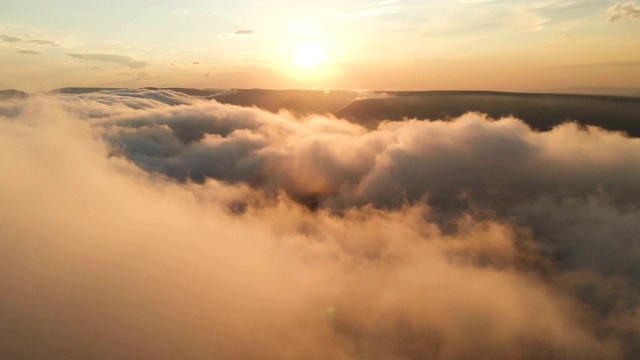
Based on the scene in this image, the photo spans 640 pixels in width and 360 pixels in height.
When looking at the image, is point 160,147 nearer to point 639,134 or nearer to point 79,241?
point 79,241

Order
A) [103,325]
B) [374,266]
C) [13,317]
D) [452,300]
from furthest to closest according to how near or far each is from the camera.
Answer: [374,266] → [452,300] → [103,325] → [13,317]

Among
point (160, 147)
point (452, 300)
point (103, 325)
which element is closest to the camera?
point (103, 325)

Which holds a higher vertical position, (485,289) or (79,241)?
(79,241)

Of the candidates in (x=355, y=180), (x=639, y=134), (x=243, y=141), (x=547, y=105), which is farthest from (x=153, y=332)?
(x=547, y=105)

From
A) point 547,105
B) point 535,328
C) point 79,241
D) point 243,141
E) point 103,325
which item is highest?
point 547,105

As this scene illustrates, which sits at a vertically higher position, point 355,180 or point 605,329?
point 355,180

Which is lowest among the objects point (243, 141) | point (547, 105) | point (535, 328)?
point (535, 328)

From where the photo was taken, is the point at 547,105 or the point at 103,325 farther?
the point at 547,105

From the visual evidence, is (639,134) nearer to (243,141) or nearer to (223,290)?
(243,141)

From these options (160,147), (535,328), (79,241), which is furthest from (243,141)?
(535,328)
